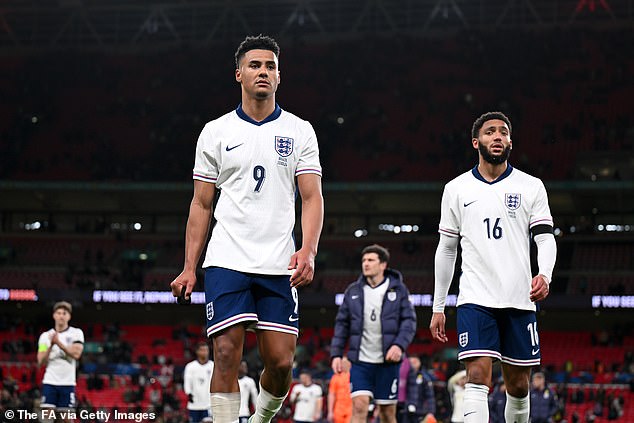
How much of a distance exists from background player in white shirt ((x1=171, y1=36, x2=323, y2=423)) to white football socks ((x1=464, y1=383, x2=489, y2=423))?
5.47 ft

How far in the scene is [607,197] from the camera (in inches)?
1565

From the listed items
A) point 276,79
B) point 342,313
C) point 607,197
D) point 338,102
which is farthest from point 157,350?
point 276,79

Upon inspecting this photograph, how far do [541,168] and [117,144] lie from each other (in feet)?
60.8

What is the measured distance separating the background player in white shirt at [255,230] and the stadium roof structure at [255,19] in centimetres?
4043

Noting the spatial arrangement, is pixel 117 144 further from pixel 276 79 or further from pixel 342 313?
pixel 276 79

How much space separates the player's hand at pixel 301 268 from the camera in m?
5.58

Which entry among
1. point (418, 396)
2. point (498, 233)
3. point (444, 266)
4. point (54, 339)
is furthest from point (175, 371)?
point (498, 233)

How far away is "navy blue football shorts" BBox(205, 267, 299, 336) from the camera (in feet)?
18.7

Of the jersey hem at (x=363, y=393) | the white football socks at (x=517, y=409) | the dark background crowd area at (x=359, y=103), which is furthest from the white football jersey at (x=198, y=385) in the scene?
the dark background crowd area at (x=359, y=103)

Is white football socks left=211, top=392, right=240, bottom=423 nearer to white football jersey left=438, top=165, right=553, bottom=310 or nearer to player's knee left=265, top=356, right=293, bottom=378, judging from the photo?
player's knee left=265, top=356, right=293, bottom=378

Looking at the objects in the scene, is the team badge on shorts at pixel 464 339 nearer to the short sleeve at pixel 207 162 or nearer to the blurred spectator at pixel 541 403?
the short sleeve at pixel 207 162

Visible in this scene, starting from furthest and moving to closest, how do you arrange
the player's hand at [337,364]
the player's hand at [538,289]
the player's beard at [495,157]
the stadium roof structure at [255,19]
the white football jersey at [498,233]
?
1. the stadium roof structure at [255,19]
2. the player's hand at [337,364]
3. the player's beard at [495,157]
4. the white football jersey at [498,233]
5. the player's hand at [538,289]

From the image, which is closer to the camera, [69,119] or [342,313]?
[342,313]

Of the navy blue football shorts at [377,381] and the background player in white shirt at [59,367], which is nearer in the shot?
the navy blue football shorts at [377,381]
